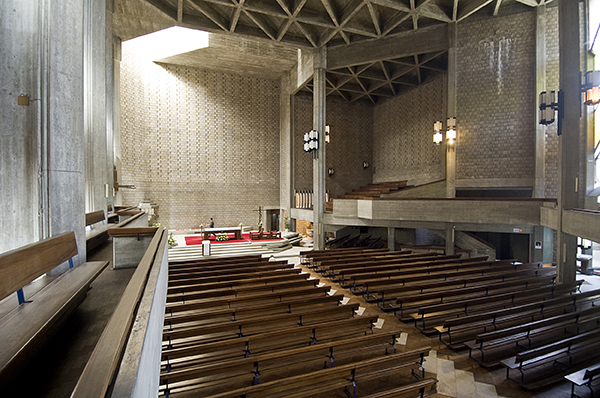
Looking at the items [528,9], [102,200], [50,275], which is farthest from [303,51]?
[50,275]

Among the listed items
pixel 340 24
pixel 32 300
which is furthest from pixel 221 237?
pixel 32 300

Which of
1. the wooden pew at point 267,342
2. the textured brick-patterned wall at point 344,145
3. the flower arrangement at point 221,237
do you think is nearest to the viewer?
the wooden pew at point 267,342

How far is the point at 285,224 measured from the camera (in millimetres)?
17547

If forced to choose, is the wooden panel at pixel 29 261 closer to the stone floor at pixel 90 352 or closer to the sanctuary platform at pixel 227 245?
the stone floor at pixel 90 352

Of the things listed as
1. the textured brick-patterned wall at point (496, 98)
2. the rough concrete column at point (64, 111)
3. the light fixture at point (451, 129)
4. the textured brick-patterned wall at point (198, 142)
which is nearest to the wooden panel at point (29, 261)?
the rough concrete column at point (64, 111)

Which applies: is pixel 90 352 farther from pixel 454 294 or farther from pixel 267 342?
pixel 454 294

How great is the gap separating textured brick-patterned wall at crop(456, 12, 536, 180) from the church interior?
3.1 inches

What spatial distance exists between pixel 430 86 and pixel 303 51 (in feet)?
21.7

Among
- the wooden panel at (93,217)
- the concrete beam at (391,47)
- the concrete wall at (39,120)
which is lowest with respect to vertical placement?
the wooden panel at (93,217)

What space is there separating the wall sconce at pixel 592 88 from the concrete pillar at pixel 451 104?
4.98m

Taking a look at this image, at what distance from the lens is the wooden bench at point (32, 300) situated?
5.17 feet

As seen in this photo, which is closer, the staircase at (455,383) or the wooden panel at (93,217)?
the staircase at (455,383)

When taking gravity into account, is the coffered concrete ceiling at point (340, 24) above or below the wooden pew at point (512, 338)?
above

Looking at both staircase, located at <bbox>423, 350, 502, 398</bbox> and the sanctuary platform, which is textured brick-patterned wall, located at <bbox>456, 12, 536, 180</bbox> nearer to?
the sanctuary platform
